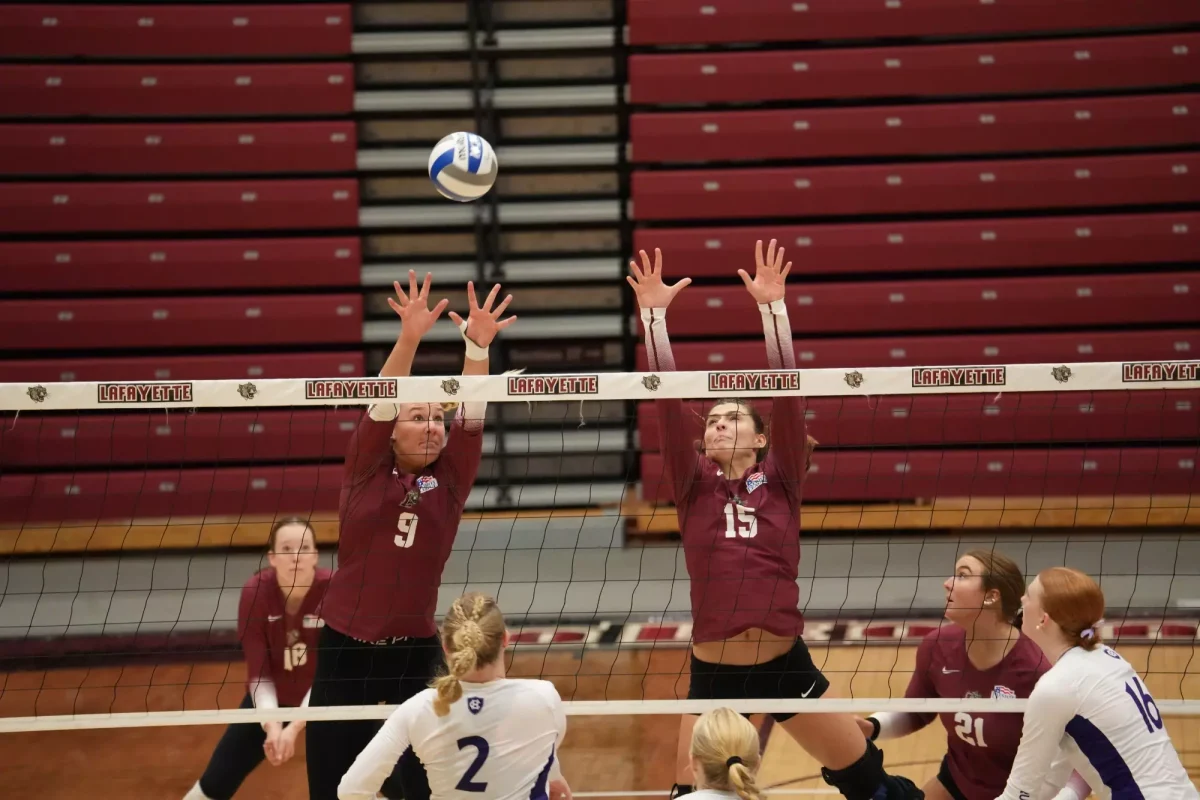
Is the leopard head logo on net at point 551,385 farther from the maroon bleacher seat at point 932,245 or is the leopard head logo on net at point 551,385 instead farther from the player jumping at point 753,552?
the maroon bleacher seat at point 932,245

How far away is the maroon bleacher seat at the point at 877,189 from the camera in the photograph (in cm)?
1007

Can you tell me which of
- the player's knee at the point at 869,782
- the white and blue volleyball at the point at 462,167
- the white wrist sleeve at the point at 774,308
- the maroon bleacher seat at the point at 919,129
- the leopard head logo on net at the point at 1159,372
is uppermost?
the maroon bleacher seat at the point at 919,129

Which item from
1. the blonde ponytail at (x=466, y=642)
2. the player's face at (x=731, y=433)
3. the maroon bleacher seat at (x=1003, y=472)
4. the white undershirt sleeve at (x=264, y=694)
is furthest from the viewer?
the maroon bleacher seat at (x=1003, y=472)

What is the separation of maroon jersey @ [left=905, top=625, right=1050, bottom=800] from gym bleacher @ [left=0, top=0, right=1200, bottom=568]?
5104 millimetres

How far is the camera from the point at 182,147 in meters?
10.2

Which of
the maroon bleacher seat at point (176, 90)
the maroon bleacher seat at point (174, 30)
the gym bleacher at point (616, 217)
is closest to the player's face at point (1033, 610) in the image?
the gym bleacher at point (616, 217)

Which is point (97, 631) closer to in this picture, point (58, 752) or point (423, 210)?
point (58, 752)

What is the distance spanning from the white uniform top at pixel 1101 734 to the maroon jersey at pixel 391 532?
6.87ft

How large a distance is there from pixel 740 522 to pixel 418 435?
49.5 inches

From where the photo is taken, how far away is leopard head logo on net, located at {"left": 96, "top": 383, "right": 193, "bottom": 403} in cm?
461

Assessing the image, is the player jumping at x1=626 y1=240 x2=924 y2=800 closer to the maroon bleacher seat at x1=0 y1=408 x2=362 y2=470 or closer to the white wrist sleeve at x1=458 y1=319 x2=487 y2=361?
the white wrist sleeve at x1=458 y1=319 x2=487 y2=361

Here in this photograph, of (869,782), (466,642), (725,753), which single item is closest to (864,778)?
(869,782)

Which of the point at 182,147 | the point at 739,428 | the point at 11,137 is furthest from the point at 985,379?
the point at 11,137

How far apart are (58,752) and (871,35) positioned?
7844mm
